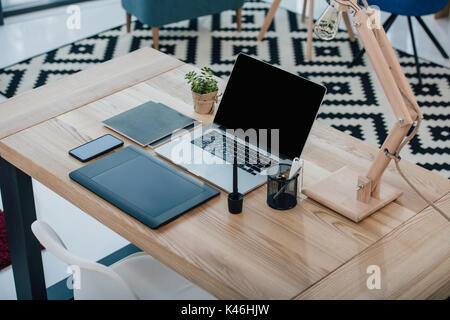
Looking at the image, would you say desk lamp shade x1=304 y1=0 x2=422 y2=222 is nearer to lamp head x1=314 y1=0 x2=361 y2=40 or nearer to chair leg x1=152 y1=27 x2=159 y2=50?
lamp head x1=314 y1=0 x2=361 y2=40

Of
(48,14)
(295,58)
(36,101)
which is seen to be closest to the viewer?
(36,101)

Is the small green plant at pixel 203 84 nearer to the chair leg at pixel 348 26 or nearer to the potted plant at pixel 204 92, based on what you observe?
the potted plant at pixel 204 92

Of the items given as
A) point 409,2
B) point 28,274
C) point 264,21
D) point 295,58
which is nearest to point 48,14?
point 264,21

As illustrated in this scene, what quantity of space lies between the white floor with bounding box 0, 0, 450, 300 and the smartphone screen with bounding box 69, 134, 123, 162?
0.88 meters

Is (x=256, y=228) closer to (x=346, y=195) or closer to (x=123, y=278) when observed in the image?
(x=346, y=195)

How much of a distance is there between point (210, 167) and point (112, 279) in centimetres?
44

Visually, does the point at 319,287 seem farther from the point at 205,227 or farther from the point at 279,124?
the point at 279,124

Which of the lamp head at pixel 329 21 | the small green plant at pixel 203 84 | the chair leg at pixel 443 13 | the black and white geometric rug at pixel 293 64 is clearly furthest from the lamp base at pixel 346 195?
the chair leg at pixel 443 13

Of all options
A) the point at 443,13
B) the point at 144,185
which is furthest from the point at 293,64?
the point at 144,185

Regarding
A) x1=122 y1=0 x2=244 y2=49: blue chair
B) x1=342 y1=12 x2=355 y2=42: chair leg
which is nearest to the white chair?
x1=122 y1=0 x2=244 y2=49: blue chair

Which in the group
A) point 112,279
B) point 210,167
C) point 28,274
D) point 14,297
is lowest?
point 14,297

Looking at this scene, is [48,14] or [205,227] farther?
[48,14]

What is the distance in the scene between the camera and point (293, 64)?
4.04 m

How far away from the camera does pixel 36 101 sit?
2.17 meters
